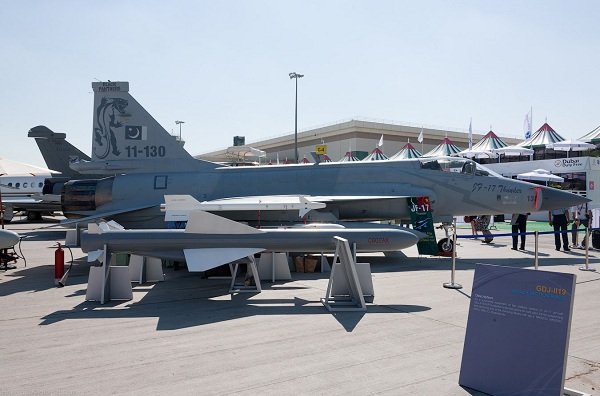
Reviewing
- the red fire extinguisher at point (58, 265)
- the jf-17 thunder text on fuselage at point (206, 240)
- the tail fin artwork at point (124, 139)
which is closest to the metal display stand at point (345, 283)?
the jf-17 thunder text on fuselage at point (206, 240)

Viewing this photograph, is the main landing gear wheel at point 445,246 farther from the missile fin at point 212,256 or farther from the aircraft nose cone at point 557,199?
the missile fin at point 212,256

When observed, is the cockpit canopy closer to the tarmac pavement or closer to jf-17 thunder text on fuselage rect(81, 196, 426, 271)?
the tarmac pavement

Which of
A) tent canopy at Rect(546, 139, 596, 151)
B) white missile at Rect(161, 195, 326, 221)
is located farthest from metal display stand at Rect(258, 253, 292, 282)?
tent canopy at Rect(546, 139, 596, 151)

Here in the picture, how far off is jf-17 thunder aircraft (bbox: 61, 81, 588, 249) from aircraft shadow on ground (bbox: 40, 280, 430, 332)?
4.68 metres

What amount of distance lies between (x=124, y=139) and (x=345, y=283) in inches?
357

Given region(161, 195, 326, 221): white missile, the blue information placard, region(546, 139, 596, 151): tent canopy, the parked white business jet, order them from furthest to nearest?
region(546, 139, 596, 151): tent canopy, the parked white business jet, region(161, 195, 326, 221): white missile, the blue information placard

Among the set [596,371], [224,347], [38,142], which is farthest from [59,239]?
[596,371]

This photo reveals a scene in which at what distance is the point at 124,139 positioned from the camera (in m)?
13.8

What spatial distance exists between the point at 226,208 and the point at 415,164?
20.3ft

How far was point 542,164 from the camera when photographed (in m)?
31.8

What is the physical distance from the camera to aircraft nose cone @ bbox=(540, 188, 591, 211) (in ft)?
44.7

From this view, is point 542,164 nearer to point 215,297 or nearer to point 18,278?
point 215,297

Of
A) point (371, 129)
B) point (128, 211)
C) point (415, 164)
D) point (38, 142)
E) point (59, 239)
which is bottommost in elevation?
point (59, 239)

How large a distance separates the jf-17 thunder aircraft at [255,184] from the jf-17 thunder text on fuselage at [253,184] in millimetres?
29
